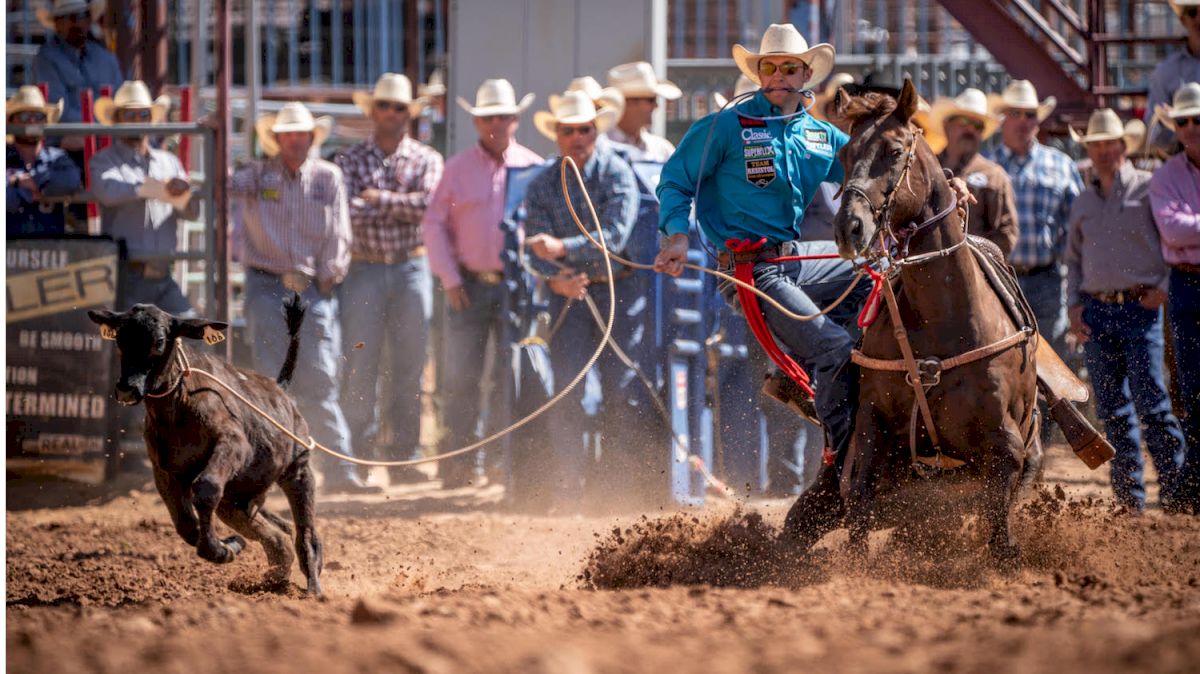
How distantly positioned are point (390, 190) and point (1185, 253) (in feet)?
16.5

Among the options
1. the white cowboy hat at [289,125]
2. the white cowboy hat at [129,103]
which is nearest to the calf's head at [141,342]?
the white cowboy hat at [289,125]

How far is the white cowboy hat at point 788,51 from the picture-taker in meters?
6.90

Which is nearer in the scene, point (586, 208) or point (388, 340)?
point (586, 208)

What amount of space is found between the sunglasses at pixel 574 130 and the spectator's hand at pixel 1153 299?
11.0ft

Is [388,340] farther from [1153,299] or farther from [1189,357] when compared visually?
[1189,357]

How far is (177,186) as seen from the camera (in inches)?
395

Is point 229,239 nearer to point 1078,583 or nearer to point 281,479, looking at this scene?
point 281,479

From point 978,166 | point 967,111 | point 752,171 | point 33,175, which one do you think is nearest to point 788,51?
point 752,171

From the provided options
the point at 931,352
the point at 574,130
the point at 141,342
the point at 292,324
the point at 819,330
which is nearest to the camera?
the point at 931,352

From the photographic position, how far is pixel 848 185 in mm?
5840

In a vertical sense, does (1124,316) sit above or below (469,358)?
above

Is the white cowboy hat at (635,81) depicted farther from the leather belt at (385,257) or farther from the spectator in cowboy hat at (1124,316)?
the spectator in cowboy hat at (1124,316)

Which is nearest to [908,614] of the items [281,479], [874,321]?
[874,321]

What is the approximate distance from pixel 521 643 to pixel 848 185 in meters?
2.35
